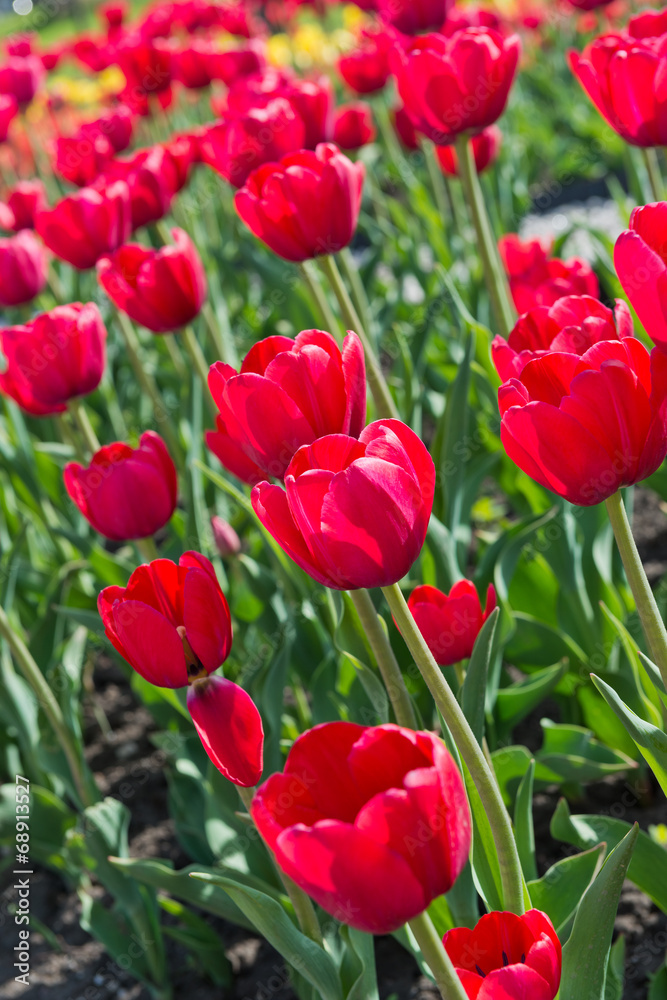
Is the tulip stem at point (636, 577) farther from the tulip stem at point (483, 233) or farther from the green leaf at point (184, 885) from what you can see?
the tulip stem at point (483, 233)

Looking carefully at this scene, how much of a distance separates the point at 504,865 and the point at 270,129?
5.08ft

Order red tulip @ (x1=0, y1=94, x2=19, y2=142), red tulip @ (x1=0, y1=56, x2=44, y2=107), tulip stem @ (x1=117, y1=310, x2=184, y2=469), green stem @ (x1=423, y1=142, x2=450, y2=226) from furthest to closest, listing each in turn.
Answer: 1. red tulip @ (x1=0, y1=56, x2=44, y2=107)
2. red tulip @ (x1=0, y1=94, x2=19, y2=142)
3. green stem @ (x1=423, y1=142, x2=450, y2=226)
4. tulip stem @ (x1=117, y1=310, x2=184, y2=469)

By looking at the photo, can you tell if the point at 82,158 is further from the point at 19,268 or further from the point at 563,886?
the point at 563,886

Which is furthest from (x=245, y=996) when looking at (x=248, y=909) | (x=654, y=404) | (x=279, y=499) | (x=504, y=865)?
(x=654, y=404)

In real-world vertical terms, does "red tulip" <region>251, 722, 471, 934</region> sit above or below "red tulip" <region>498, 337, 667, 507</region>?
below

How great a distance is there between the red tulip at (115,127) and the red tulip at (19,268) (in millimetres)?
1141

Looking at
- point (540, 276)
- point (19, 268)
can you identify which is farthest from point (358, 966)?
point (19, 268)

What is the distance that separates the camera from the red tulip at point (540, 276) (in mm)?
1602

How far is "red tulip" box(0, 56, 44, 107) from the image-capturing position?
428 cm

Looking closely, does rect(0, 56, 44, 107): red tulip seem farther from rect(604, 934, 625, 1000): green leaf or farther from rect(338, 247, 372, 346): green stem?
rect(604, 934, 625, 1000): green leaf

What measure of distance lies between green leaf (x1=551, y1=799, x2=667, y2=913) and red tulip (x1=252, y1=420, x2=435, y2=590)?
0.60 m

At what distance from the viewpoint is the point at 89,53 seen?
209 inches

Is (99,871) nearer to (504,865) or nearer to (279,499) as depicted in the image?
(504,865)

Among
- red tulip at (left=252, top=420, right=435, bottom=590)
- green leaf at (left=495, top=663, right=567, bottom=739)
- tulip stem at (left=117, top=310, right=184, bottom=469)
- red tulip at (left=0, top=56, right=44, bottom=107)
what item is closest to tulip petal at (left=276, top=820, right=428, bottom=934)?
red tulip at (left=252, top=420, right=435, bottom=590)
